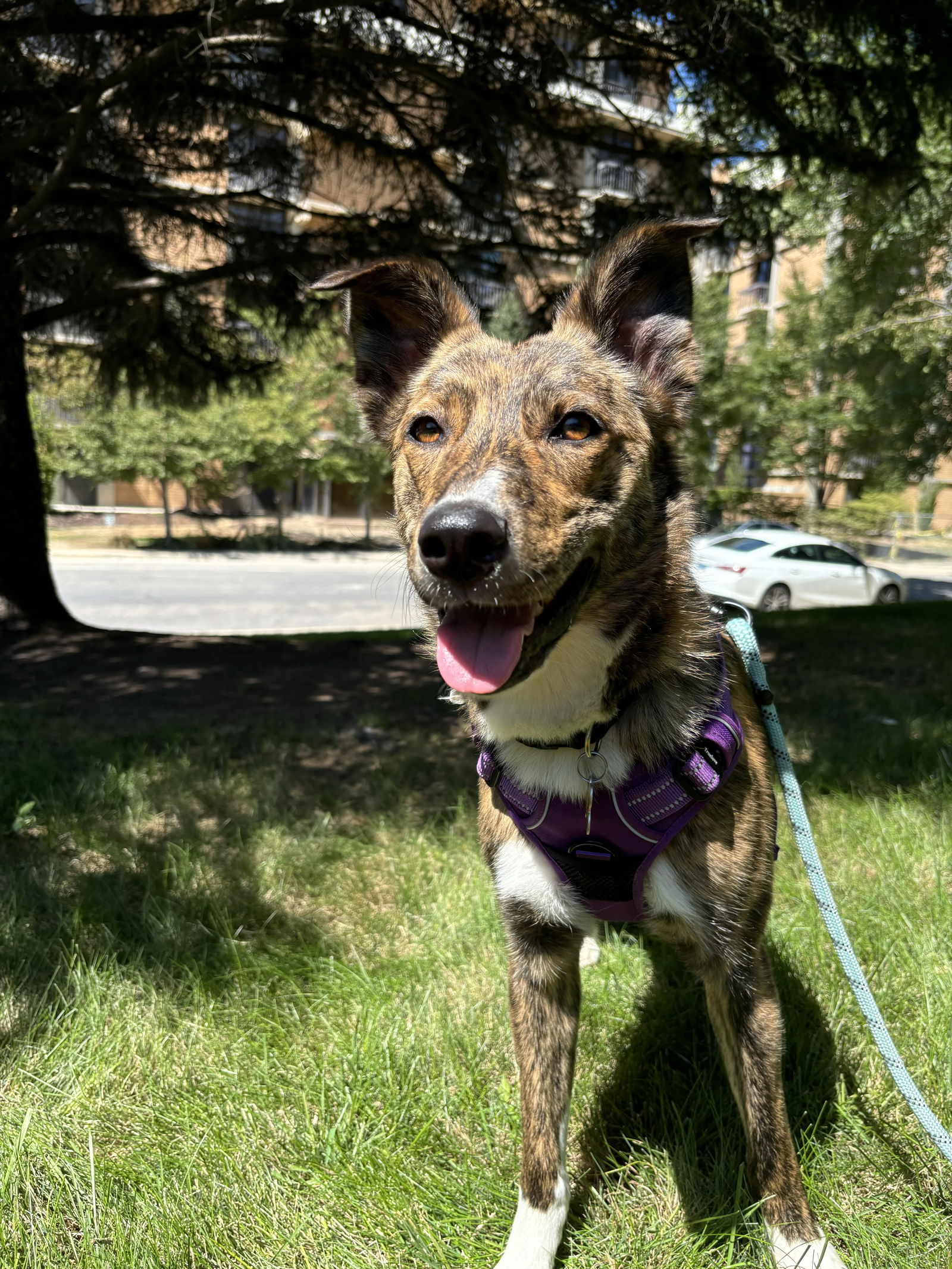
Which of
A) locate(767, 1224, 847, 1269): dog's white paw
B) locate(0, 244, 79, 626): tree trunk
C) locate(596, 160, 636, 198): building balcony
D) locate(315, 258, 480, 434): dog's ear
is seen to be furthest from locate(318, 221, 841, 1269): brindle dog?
locate(0, 244, 79, 626): tree trunk

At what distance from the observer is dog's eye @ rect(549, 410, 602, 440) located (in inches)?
80.3

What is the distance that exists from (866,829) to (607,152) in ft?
15.2

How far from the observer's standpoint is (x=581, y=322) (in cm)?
243

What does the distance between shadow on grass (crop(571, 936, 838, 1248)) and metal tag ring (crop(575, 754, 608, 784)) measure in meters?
1.02

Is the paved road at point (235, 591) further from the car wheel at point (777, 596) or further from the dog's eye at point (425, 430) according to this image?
the dog's eye at point (425, 430)

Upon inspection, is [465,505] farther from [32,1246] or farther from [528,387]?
[32,1246]

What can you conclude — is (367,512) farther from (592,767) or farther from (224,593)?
(592,767)

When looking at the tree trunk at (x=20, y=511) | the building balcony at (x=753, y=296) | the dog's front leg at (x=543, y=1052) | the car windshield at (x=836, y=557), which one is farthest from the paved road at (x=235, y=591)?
the building balcony at (x=753, y=296)

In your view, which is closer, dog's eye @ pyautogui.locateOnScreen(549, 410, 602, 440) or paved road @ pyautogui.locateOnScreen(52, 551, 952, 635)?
dog's eye @ pyautogui.locateOnScreen(549, 410, 602, 440)

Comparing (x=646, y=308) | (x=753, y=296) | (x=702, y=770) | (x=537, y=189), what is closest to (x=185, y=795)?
(x=702, y=770)

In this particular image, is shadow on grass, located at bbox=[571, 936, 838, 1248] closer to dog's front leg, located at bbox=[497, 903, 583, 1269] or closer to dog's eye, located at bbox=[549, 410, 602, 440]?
dog's front leg, located at bbox=[497, 903, 583, 1269]

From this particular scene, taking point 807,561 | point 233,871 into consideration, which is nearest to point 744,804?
point 233,871

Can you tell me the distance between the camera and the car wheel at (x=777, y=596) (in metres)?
17.3

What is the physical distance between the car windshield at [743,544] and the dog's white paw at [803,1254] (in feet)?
54.8
